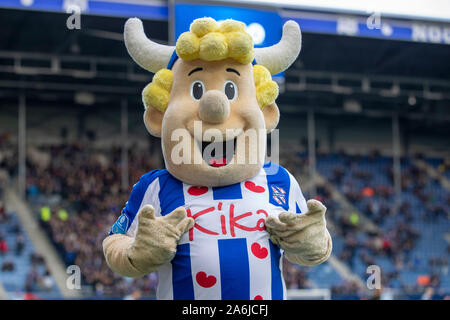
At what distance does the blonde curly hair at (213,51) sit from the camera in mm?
3576

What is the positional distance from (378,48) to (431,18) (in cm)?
291

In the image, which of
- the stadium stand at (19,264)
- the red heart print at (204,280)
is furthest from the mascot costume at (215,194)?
the stadium stand at (19,264)

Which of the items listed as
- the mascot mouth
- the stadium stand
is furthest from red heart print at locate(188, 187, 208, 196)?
the stadium stand

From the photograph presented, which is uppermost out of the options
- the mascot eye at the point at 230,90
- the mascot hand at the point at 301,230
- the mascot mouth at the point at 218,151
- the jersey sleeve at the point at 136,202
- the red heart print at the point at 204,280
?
the mascot eye at the point at 230,90

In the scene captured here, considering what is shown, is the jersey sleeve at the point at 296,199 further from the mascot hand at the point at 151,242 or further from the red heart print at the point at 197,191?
the mascot hand at the point at 151,242

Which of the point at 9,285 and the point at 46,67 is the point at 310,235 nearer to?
the point at 9,285

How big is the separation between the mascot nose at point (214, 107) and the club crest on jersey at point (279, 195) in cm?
47

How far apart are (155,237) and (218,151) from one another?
590 mm

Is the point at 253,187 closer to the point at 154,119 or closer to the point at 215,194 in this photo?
the point at 215,194

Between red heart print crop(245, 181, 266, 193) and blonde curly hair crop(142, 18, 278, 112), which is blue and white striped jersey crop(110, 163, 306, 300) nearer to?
red heart print crop(245, 181, 266, 193)

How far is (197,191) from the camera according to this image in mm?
3607

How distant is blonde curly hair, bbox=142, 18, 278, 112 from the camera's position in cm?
358

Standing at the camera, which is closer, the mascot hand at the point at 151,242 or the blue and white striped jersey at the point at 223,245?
the mascot hand at the point at 151,242
